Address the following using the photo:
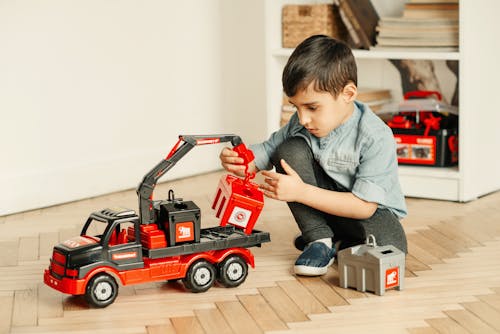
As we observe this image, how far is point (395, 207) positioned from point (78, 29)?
1238 mm

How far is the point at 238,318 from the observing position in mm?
1723

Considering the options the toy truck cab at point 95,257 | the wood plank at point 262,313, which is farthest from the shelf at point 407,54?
the toy truck cab at point 95,257

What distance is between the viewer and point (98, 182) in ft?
9.34

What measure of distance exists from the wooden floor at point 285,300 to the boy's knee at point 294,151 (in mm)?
248

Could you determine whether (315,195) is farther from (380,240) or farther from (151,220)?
(151,220)

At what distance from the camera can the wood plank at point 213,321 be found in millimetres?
1666

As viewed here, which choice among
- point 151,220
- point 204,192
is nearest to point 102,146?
point 204,192

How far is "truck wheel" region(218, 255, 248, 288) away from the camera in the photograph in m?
1.87

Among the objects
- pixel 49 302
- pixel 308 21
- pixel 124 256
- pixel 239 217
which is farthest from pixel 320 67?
pixel 308 21

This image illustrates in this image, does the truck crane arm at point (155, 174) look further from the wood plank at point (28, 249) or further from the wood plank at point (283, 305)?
the wood plank at point (28, 249)

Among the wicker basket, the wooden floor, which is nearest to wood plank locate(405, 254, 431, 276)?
the wooden floor

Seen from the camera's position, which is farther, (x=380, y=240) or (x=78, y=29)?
(x=78, y=29)

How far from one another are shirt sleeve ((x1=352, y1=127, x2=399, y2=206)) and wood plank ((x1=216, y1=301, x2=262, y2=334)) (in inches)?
15.0

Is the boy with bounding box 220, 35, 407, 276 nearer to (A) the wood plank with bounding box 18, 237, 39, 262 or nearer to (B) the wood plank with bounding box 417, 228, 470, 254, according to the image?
(B) the wood plank with bounding box 417, 228, 470, 254
